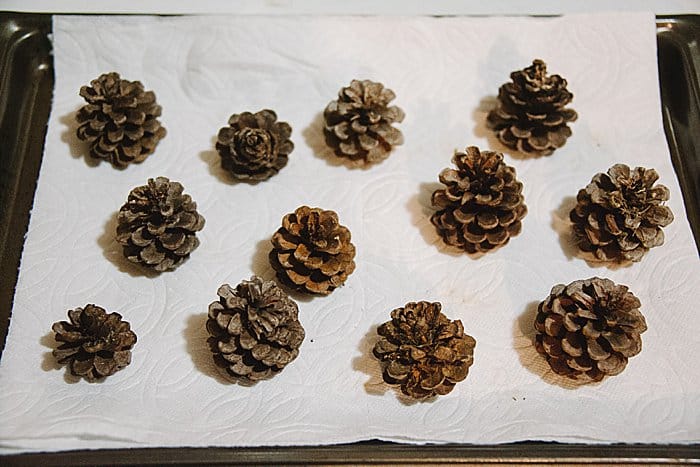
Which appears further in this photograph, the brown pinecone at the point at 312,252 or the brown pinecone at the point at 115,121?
the brown pinecone at the point at 115,121

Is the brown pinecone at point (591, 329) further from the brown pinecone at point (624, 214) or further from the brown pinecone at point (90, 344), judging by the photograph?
the brown pinecone at point (90, 344)

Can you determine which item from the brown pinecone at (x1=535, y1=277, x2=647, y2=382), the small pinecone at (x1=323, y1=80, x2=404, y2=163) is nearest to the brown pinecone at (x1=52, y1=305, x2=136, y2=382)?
the small pinecone at (x1=323, y1=80, x2=404, y2=163)

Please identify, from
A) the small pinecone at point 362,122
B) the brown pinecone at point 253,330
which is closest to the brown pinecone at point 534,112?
the small pinecone at point 362,122

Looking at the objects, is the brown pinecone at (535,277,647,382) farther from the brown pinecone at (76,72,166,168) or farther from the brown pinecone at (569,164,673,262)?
the brown pinecone at (76,72,166,168)

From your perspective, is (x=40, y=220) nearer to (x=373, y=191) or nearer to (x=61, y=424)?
(x=61, y=424)

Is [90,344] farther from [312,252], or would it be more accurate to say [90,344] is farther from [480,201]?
[480,201]

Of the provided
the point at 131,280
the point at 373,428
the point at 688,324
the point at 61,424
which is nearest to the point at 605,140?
the point at 688,324
